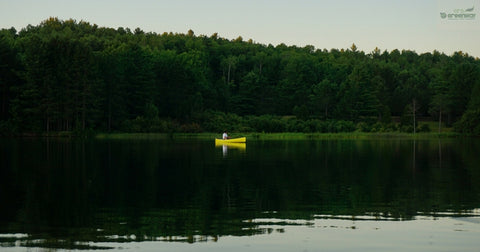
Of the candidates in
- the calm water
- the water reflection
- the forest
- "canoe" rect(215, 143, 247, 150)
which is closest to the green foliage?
the forest

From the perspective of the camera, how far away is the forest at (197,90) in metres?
93.4

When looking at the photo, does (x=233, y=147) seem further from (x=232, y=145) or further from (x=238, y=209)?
(x=238, y=209)

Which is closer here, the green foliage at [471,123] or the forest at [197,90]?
the forest at [197,90]

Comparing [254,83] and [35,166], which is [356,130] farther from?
[35,166]

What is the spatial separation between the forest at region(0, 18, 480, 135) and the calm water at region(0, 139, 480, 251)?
198 ft

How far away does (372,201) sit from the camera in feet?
71.5

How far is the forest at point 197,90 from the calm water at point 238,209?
198ft

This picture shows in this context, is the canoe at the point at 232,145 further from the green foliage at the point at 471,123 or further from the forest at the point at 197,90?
the green foliage at the point at 471,123

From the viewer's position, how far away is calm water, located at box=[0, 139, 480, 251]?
14.6 m

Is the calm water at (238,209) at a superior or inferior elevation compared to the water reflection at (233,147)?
inferior

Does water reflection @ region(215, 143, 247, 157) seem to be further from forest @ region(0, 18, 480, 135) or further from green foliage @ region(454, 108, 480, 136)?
green foliage @ region(454, 108, 480, 136)

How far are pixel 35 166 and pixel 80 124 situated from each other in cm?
5732

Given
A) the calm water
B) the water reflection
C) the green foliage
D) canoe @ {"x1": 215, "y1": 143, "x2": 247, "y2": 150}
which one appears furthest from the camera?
the green foliage

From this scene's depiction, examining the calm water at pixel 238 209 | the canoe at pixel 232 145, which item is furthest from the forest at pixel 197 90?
the calm water at pixel 238 209
